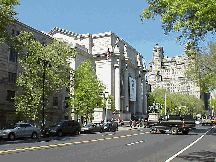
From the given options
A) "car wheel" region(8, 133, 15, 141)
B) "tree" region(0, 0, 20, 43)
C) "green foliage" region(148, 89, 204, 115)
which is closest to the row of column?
"green foliage" region(148, 89, 204, 115)

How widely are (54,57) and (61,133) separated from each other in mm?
10423

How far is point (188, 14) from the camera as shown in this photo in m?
20.3

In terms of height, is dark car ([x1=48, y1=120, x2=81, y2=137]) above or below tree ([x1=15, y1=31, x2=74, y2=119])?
below

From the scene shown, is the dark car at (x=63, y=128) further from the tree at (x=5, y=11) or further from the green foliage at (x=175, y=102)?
the green foliage at (x=175, y=102)

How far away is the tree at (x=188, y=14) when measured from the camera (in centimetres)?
Answer: 1678

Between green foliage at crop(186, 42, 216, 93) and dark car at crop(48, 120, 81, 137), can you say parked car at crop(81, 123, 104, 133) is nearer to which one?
dark car at crop(48, 120, 81, 137)

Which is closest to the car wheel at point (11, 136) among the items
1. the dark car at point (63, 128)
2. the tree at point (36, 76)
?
the dark car at point (63, 128)

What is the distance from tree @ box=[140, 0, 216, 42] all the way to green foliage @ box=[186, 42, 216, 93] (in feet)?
66.6

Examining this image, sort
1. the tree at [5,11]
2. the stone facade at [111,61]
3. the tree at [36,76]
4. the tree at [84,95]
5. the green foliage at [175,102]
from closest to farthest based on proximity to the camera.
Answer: the tree at [5,11], the tree at [36,76], the tree at [84,95], the stone facade at [111,61], the green foliage at [175,102]

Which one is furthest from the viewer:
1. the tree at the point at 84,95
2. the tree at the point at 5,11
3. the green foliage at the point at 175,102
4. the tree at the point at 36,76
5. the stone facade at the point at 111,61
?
the green foliage at the point at 175,102

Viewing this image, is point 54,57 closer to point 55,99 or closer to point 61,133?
point 61,133

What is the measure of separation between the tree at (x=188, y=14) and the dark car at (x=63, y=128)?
15.2 m

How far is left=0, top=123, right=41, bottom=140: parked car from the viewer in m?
24.8

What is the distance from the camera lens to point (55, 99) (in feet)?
165
